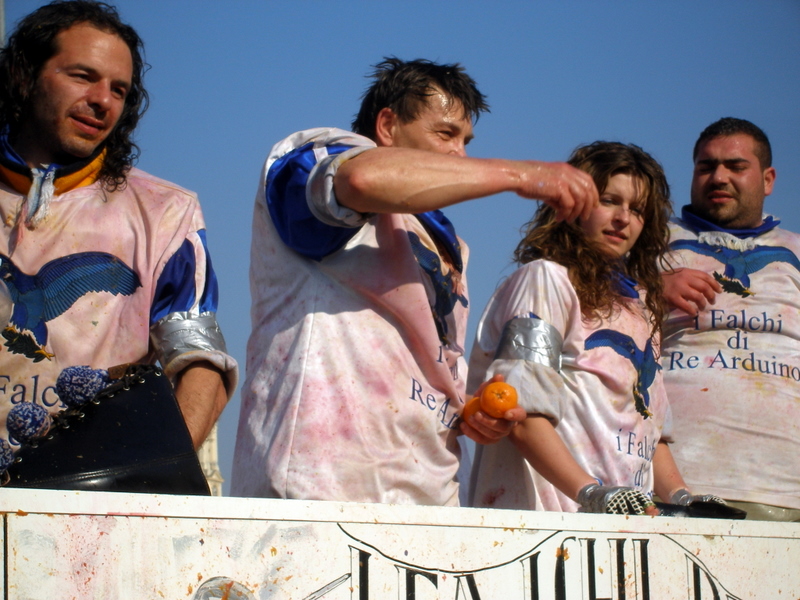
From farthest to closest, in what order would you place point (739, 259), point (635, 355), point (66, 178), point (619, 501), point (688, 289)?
point (739, 259)
point (688, 289)
point (635, 355)
point (66, 178)
point (619, 501)

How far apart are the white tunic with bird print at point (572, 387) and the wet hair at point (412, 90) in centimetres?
59

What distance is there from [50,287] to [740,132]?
3.43 m

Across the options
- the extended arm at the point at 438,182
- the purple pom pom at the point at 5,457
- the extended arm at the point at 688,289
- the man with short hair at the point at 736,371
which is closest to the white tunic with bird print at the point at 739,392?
the man with short hair at the point at 736,371

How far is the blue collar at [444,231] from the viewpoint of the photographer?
9.47 ft

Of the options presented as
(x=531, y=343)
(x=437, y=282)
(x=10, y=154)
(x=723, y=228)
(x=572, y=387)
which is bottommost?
(x=572, y=387)

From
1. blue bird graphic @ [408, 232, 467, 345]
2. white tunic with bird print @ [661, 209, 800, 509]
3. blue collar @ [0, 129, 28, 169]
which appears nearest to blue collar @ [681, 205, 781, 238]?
white tunic with bird print @ [661, 209, 800, 509]

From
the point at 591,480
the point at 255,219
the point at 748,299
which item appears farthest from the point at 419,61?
the point at 748,299

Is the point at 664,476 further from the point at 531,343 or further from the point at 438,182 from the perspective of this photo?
the point at 438,182

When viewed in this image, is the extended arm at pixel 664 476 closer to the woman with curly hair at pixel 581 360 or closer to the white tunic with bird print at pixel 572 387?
the woman with curly hair at pixel 581 360

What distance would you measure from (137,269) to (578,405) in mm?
1412

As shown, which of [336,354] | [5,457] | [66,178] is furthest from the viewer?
[66,178]

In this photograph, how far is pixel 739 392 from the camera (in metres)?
4.04

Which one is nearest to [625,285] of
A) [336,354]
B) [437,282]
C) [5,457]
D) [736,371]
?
[736,371]

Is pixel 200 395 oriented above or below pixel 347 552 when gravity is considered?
above
